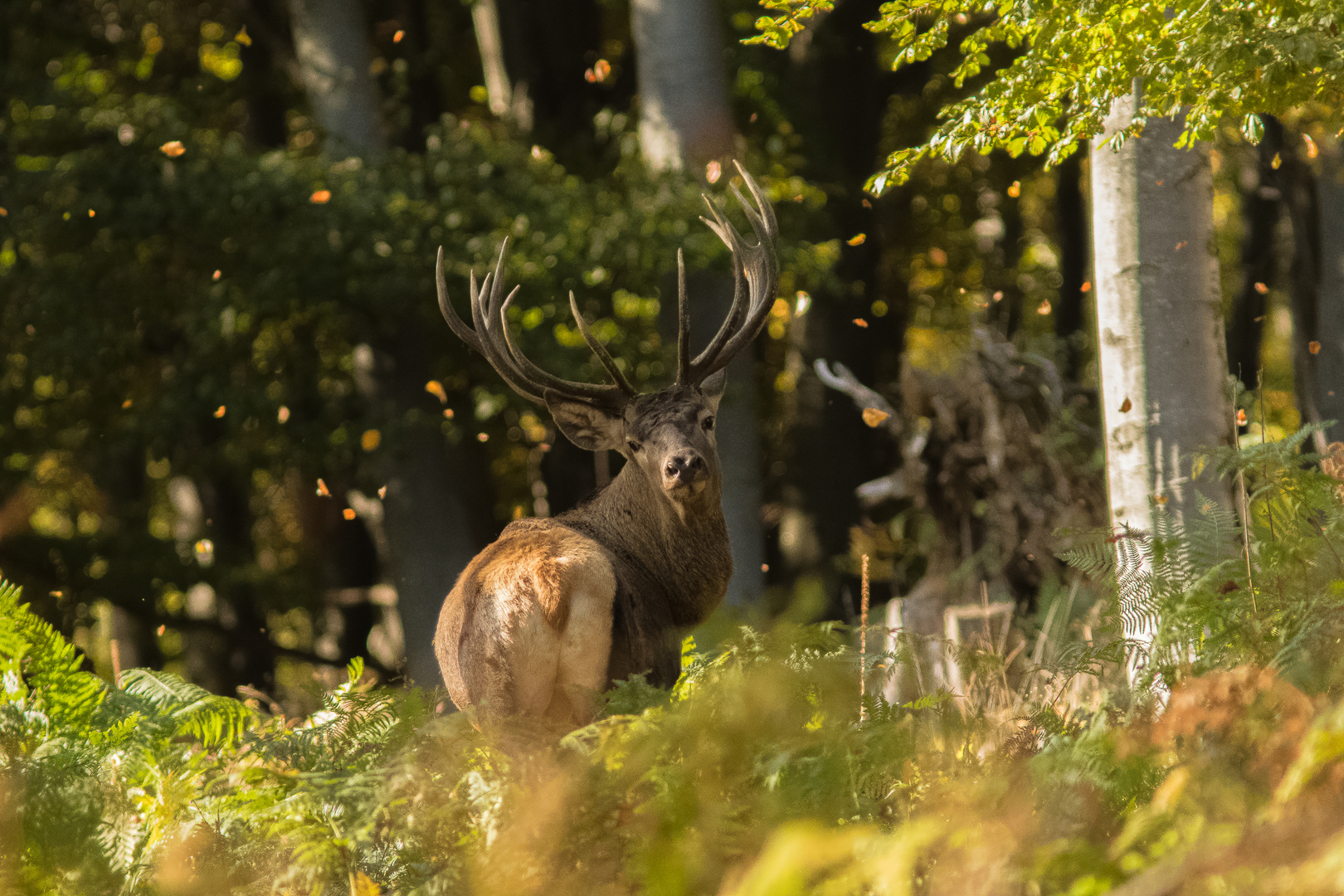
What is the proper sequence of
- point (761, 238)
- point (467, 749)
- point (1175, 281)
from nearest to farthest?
point (467, 749), point (1175, 281), point (761, 238)

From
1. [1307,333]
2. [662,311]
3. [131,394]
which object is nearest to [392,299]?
[662,311]

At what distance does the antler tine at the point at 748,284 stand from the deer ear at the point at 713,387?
0.13 feet

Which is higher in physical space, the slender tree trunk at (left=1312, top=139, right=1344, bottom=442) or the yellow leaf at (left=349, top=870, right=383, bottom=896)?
the slender tree trunk at (left=1312, top=139, right=1344, bottom=442)

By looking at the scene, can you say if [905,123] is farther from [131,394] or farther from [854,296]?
[131,394]

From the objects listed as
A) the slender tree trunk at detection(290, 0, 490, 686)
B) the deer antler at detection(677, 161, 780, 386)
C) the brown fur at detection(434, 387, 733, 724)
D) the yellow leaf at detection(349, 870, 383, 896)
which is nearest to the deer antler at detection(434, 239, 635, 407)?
the brown fur at detection(434, 387, 733, 724)

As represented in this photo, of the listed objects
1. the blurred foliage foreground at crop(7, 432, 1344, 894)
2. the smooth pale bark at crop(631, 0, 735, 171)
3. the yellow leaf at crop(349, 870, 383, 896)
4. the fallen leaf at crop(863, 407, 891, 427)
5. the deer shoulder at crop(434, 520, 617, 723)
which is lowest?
the yellow leaf at crop(349, 870, 383, 896)

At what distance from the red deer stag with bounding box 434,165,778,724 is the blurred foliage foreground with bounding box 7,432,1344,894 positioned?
0.29 meters

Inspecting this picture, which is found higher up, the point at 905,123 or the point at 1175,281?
the point at 905,123

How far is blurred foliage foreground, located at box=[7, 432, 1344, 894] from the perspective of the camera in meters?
2.49

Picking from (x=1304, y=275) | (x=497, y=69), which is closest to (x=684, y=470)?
(x=497, y=69)

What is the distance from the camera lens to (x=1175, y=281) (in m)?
4.96

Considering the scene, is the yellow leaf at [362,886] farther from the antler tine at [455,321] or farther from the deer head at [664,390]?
the antler tine at [455,321]

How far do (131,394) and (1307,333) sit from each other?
11.7 meters

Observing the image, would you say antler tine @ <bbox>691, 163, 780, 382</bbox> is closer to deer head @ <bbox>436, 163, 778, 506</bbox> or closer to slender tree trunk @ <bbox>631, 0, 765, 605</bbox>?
deer head @ <bbox>436, 163, 778, 506</bbox>
